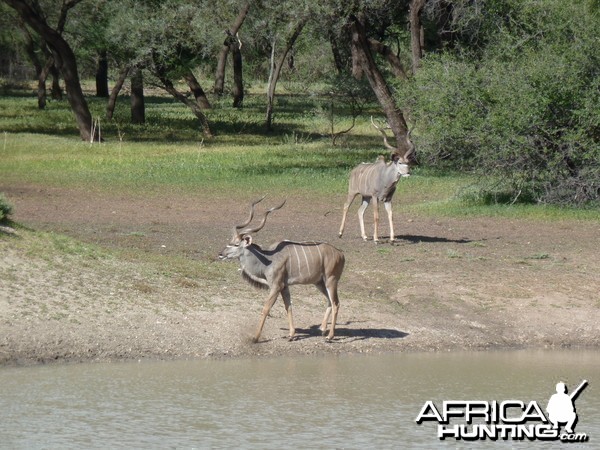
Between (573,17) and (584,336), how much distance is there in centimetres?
971

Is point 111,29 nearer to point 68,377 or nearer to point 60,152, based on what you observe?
point 60,152

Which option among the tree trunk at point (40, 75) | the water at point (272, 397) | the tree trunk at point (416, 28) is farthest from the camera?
the tree trunk at point (40, 75)

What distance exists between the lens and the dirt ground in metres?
10.6

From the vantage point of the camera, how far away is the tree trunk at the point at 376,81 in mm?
25047

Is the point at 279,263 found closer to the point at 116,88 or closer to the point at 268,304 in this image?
the point at 268,304

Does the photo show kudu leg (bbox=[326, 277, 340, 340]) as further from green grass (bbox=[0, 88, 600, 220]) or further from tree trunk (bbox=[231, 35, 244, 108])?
tree trunk (bbox=[231, 35, 244, 108])

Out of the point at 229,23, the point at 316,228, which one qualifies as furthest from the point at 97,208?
the point at 229,23

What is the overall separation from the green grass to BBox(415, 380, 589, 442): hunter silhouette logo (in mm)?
10084

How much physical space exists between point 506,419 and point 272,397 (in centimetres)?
191

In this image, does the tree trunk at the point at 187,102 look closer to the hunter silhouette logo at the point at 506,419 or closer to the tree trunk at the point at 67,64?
the tree trunk at the point at 67,64

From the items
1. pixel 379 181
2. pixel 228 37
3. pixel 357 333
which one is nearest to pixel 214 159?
pixel 228 37

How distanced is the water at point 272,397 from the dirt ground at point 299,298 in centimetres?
37

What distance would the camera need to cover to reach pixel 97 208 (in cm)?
1928

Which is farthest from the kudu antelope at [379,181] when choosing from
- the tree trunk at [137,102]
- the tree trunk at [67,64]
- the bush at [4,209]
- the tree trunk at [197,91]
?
the tree trunk at [197,91]
